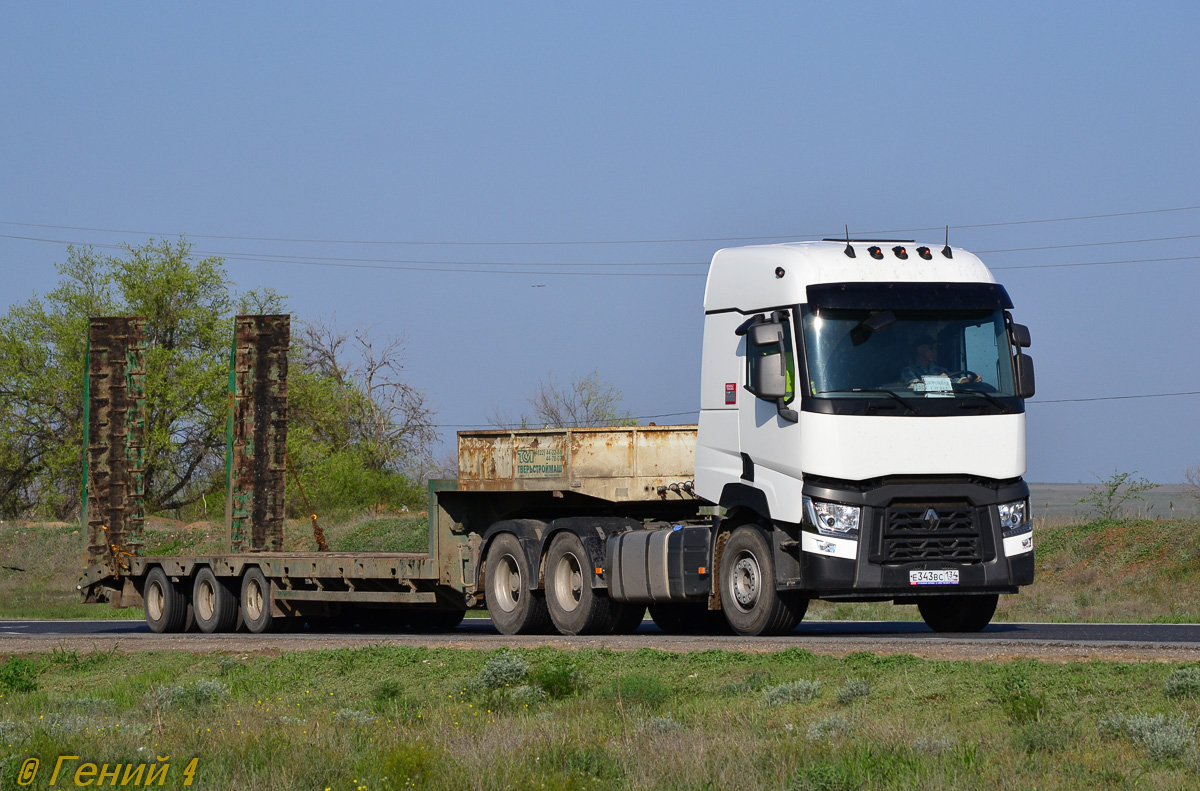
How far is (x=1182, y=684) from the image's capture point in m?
9.23

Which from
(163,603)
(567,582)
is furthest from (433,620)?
(567,582)

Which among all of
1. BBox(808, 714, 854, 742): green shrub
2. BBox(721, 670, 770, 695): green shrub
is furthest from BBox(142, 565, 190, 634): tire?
BBox(808, 714, 854, 742): green shrub

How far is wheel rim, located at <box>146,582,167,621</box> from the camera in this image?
78.9 ft

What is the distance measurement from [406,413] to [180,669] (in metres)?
60.6

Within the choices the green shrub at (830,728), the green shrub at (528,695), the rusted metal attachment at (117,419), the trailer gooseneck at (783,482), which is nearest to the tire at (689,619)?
the trailer gooseneck at (783,482)

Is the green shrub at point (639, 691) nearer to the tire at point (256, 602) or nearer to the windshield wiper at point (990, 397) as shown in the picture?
the windshield wiper at point (990, 397)

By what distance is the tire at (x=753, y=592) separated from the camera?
14844 mm

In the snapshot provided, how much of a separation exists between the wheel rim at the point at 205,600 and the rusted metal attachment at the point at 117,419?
132 inches

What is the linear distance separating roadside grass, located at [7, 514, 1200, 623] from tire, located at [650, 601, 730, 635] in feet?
19.1

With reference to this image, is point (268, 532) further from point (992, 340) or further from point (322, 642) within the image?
point (992, 340)

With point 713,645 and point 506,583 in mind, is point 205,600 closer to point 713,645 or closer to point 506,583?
point 506,583

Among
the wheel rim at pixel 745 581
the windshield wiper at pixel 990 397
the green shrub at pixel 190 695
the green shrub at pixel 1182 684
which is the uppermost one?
the windshield wiper at pixel 990 397

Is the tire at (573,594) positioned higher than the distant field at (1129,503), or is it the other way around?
the distant field at (1129,503)

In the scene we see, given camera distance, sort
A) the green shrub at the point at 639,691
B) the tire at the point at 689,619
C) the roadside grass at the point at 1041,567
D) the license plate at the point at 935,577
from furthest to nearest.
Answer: the roadside grass at the point at 1041,567 < the tire at the point at 689,619 < the license plate at the point at 935,577 < the green shrub at the point at 639,691
